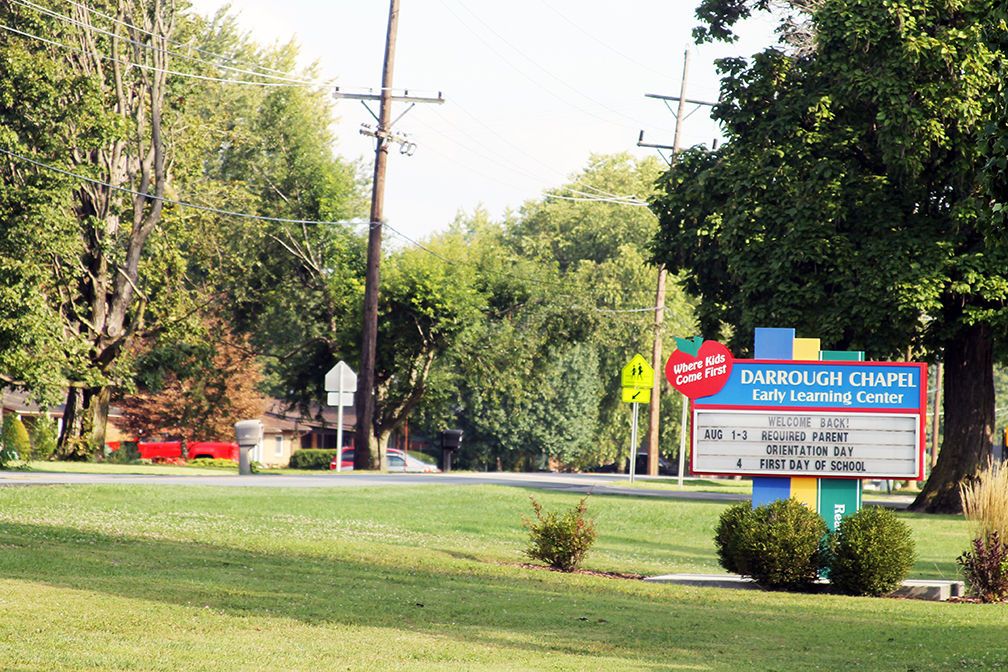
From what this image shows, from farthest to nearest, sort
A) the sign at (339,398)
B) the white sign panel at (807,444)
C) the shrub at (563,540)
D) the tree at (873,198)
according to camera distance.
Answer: the sign at (339,398) < the tree at (873,198) < the white sign panel at (807,444) < the shrub at (563,540)

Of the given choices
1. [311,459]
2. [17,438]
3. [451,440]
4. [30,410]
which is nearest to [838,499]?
[17,438]

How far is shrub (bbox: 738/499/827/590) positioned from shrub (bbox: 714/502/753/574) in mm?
54

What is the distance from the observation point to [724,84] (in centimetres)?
3444

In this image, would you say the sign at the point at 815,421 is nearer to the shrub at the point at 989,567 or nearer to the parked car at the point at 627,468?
the shrub at the point at 989,567

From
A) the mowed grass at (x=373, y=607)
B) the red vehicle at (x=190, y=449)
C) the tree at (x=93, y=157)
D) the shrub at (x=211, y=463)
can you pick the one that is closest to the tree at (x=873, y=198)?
the mowed grass at (x=373, y=607)

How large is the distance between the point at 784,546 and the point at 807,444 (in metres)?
1.66

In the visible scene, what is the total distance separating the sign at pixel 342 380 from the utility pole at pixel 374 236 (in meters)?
3.33

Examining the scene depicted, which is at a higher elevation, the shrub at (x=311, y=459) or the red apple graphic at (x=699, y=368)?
the red apple graphic at (x=699, y=368)

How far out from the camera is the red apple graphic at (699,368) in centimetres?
1894

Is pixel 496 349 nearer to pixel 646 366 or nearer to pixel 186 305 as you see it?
pixel 186 305

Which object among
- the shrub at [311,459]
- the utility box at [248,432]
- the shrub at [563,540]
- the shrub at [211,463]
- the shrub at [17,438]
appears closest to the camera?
the shrub at [563,540]

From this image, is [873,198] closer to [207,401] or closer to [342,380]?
[342,380]

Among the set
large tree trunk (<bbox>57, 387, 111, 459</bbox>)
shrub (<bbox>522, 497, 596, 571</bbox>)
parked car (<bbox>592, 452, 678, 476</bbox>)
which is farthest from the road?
parked car (<bbox>592, 452, 678, 476</bbox>)

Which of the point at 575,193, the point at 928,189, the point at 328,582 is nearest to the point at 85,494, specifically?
the point at 328,582
